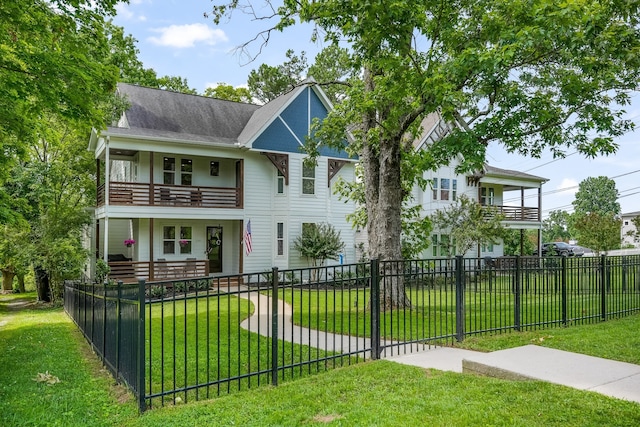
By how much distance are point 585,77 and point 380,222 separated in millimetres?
6147

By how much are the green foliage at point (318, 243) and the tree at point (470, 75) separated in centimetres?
831

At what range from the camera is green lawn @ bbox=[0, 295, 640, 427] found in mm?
4223

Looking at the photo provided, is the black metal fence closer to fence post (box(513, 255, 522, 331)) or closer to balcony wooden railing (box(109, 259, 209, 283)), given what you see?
fence post (box(513, 255, 522, 331))

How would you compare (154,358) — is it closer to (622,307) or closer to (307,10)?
(307,10)

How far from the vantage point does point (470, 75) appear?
30.3ft

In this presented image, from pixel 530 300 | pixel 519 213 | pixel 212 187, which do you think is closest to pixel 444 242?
pixel 519 213

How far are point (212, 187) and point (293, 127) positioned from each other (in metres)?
4.81

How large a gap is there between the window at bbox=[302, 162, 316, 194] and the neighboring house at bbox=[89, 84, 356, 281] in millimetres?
50

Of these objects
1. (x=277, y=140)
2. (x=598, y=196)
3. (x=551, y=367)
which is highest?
(x=598, y=196)

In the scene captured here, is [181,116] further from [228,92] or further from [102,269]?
[228,92]

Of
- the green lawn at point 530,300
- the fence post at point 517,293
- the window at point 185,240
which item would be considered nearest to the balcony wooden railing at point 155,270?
the window at point 185,240

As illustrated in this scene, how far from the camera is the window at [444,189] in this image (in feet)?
91.7

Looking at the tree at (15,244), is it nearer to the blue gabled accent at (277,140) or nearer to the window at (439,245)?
the blue gabled accent at (277,140)

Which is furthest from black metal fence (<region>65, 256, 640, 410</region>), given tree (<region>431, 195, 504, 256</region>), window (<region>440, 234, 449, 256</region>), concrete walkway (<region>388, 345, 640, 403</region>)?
window (<region>440, 234, 449, 256</region>)
